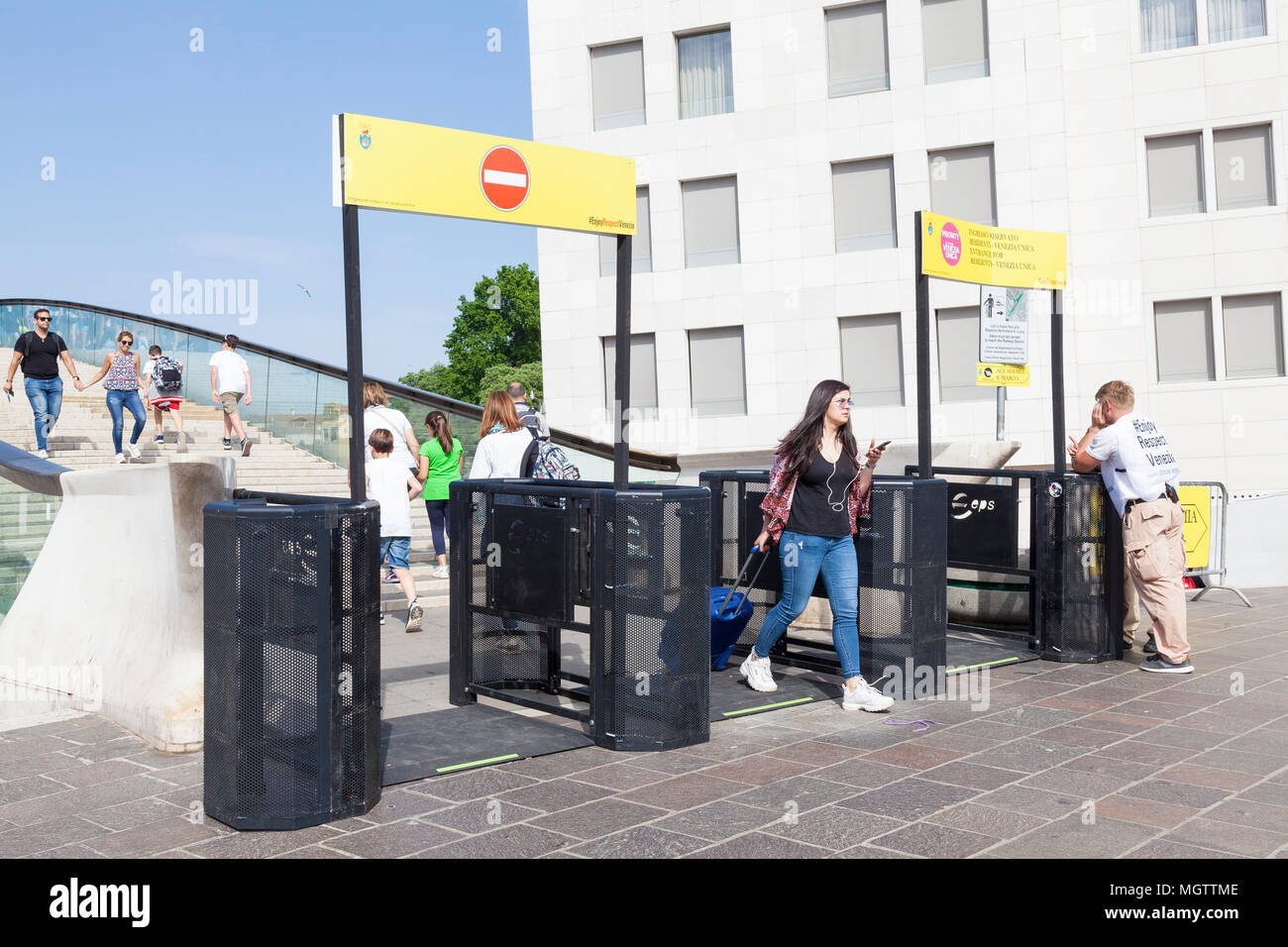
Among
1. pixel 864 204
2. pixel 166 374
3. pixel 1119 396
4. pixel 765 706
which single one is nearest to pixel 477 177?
pixel 765 706

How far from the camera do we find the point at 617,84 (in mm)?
28969

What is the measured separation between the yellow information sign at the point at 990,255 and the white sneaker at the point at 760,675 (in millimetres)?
2688

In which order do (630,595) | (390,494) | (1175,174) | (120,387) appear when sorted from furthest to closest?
1. (1175,174)
2. (120,387)
3. (390,494)
4. (630,595)

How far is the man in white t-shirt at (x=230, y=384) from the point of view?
54.0 ft

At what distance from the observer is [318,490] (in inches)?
628

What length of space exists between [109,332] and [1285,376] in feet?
74.9

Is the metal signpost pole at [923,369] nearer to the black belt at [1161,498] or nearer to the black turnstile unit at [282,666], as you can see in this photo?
the black belt at [1161,498]

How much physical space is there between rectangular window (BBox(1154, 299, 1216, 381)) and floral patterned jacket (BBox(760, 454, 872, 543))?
20539 millimetres

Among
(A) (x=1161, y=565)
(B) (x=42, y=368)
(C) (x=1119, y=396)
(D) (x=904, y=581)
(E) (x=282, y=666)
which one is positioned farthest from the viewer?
(B) (x=42, y=368)

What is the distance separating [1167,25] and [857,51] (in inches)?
253

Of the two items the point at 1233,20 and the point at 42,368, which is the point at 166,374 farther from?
the point at 1233,20

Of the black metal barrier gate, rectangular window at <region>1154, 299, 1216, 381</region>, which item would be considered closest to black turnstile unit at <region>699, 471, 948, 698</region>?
the black metal barrier gate
